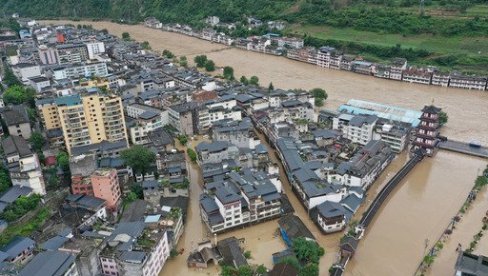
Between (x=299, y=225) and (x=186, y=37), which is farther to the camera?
(x=186, y=37)

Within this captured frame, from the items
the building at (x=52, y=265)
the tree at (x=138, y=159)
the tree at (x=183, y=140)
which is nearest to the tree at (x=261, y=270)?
the building at (x=52, y=265)

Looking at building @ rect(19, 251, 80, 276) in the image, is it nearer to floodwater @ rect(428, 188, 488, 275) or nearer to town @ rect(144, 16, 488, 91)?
floodwater @ rect(428, 188, 488, 275)

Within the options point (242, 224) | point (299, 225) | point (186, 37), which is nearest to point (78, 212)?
point (242, 224)

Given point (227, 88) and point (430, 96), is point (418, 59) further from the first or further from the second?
point (227, 88)

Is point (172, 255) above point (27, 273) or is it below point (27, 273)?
below

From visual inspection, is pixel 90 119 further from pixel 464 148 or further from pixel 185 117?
pixel 464 148

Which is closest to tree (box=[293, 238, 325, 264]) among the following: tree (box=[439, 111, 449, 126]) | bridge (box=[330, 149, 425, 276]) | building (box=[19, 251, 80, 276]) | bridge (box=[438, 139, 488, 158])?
bridge (box=[330, 149, 425, 276])
